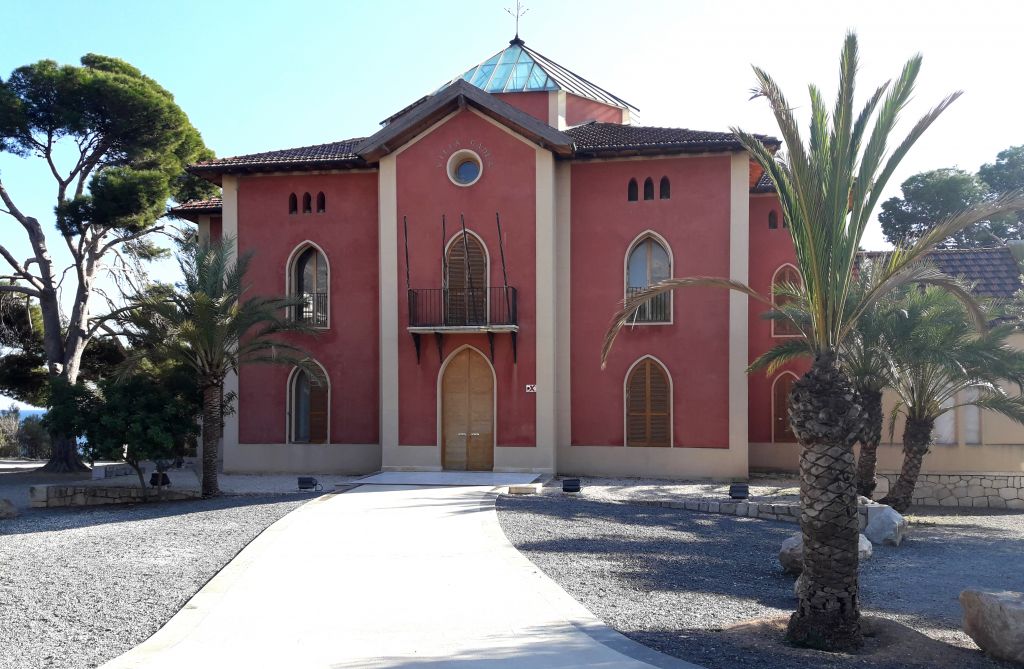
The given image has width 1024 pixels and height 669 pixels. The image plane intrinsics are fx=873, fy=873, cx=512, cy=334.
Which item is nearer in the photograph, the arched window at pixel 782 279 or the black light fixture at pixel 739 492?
the black light fixture at pixel 739 492

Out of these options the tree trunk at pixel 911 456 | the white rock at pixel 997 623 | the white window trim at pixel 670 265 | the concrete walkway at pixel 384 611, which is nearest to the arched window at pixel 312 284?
the white window trim at pixel 670 265

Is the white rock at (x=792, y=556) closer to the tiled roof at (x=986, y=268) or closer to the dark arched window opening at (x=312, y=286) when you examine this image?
the tiled roof at (x=986, y=268)

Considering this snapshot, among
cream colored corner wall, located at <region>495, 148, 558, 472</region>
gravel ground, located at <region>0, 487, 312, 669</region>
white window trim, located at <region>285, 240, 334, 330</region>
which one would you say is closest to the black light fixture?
cream colored corner wall, located at <region>495, 148, 558, 472</region>

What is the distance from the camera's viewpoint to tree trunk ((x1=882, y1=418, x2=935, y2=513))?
16.1m

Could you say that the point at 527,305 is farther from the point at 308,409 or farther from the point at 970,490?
the point at 970,490

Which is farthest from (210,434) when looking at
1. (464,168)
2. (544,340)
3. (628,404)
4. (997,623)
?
(997,623)

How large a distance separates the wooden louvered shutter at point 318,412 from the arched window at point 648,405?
24.2ft

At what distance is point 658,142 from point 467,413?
300 inches

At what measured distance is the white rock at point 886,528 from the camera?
13320mm

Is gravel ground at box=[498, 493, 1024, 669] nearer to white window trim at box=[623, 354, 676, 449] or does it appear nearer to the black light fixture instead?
the black light fixture

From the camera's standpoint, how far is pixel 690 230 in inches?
791

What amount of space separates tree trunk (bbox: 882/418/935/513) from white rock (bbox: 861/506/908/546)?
273cm

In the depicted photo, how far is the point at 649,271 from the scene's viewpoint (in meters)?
20.5

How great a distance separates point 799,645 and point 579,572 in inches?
132
